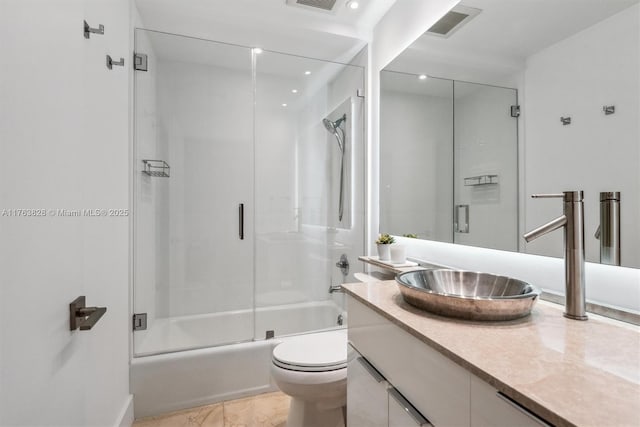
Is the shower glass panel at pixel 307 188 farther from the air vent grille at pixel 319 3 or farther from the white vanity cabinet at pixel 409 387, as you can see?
the white vanity cabinet at pixel 409 387

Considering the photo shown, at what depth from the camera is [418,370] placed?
805 millimetres

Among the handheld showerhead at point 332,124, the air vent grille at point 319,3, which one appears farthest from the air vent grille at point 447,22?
the handheld showerhead at point 332,124

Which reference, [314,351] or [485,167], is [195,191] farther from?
[485,167]

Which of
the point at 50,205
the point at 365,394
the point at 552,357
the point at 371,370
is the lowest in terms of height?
the point at 365,394

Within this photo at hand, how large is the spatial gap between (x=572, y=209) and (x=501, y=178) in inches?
17.2

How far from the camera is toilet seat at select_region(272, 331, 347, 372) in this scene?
1.50 m

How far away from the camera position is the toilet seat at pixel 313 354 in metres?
1.50

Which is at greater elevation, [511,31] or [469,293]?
[511,31]

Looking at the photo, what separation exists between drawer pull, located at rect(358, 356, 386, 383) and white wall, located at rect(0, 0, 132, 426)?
91 cm

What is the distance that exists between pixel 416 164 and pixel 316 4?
1.23m

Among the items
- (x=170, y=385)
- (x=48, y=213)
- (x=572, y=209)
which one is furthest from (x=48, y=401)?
(x=572, y=209)

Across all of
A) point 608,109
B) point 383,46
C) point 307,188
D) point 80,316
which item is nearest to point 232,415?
point 80,316

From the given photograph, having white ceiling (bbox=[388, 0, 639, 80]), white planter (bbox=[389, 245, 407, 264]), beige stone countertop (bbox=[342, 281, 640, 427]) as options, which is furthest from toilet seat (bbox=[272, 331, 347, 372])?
white ceiling (bbox=[388, 0, 639, 80])

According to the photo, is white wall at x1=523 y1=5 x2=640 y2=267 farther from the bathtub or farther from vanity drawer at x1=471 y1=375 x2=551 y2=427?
the bathtub
